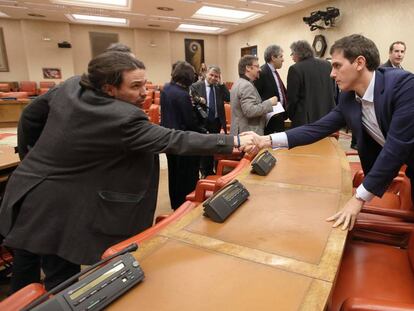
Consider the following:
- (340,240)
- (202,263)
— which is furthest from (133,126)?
(340,240)

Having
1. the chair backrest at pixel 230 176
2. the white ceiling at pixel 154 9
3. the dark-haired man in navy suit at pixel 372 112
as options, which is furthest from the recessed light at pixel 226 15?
the dark-haired man in navy suit at pixel 372 112

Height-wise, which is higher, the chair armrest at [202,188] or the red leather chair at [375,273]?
the chair armrest at [202,188]

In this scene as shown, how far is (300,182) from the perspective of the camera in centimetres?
169

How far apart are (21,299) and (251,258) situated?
0.65 meters

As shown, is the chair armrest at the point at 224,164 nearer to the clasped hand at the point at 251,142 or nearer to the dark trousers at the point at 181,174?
the dark trousers at the point at 181,174

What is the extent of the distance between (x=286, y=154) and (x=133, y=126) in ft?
4.88

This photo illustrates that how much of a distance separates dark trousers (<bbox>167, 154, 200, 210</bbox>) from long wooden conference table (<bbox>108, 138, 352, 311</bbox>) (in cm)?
141

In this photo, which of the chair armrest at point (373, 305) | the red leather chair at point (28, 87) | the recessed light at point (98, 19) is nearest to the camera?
the chair armrest at point (373, 305)

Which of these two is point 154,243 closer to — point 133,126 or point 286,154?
point 133,126

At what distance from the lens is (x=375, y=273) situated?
50.8 inches

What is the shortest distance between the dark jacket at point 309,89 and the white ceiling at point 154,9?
6101 mm

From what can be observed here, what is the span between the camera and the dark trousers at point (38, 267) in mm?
1401

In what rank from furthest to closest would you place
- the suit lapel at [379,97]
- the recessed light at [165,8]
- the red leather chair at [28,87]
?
the red leather chair at [28,87] → the recessed light at [165,8] → the suit lapel at [379,97]

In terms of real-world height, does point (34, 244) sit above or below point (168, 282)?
below
